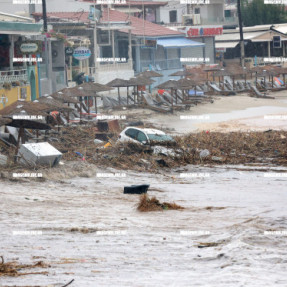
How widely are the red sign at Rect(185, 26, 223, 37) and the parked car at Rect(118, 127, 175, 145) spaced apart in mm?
38347

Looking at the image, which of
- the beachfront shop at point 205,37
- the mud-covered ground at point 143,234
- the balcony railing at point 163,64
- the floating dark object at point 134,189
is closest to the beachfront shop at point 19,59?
the mud-covered ground at point 143,234

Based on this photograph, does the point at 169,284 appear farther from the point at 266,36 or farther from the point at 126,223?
the point at 266,36

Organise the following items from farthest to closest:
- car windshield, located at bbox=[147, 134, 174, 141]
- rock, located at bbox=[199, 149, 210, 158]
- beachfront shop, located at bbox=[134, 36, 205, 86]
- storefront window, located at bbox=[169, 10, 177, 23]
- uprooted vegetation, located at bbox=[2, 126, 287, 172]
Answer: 1. storefront window, located at bbox=[169, 10, 177, 23]
2. beachfront shop, located at bbox=[134, 36, 205, 86]
3. car windshield, located at bbox=[147, 134, 174, 141]
4. rock, located at bbox=[199, 149, 210, 158]
5. uprooted vegetation, located at bbox=[2, 126, 287, 172]

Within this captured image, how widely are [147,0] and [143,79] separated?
37265 mm

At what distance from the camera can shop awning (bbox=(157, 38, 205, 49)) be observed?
53619 millimetres

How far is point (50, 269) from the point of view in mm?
8336

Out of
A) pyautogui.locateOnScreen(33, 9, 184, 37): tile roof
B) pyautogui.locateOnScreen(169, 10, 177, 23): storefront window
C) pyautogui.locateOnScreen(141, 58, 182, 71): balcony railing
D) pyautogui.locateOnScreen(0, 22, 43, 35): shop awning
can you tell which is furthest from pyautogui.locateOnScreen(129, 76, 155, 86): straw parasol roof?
pyautogui.locateOnScreen(169, 10, 177, 23): storefront window

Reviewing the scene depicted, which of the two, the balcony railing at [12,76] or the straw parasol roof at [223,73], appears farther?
the straw parasol roof at [223,73]

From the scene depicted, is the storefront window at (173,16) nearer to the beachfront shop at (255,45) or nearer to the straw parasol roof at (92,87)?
the beachfront shop at (255,45)

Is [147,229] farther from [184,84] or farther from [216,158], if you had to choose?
[184,84]

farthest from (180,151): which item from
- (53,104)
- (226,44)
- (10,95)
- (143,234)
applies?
(226,44)

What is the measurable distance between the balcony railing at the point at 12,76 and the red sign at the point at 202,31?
2749 centimetres

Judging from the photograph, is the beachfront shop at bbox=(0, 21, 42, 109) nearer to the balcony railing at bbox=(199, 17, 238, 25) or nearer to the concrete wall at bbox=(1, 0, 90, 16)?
the concrete wall at bbox=(1, 0, 90, 16)

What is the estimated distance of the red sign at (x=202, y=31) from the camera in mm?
59272
